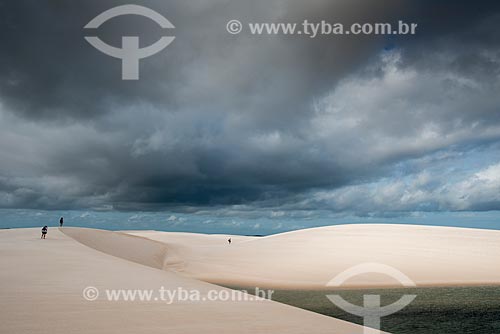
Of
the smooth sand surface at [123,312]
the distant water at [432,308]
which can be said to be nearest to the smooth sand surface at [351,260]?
the distant water at [432,308]

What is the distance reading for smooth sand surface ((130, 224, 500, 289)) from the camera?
2552 cm

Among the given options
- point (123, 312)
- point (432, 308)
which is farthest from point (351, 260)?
point (123, 312)

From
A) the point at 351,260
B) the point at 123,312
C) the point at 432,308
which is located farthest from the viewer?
the point at 351,260

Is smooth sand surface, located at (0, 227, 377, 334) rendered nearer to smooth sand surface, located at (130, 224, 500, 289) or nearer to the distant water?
the distant water

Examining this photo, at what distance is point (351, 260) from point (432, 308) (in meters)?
18.7

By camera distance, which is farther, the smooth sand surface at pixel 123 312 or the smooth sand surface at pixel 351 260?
the smooth sand surface at pixel 351 260

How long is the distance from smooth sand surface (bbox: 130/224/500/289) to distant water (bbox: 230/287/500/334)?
3265 mm

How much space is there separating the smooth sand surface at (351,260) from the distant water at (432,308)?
129 inches

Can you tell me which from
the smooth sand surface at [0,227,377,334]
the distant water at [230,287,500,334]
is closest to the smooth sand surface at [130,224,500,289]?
the distant water at [230,287,500,334]

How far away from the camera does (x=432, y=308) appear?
48.4ft

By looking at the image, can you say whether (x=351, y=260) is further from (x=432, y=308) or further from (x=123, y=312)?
(x=123, y=312)

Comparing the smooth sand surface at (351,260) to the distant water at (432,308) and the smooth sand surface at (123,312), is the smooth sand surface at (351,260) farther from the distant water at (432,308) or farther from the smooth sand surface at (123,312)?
the smooth sand surface at (123,312)

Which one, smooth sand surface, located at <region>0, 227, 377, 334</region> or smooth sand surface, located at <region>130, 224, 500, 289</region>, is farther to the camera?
smooth sand surface, located at <region>130, 224, 500, 289</region>

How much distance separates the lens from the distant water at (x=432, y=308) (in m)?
11.6
